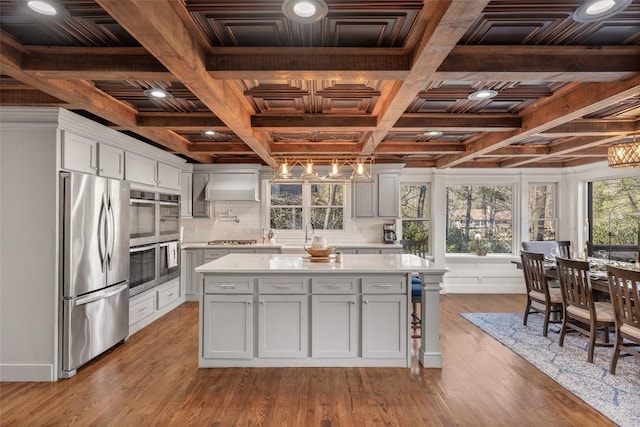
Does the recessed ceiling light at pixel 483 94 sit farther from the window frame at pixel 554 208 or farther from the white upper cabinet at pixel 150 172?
the window frame at pixel 554 208

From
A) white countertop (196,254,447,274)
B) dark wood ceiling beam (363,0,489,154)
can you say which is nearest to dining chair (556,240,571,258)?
white countertop (196,254,447,274)

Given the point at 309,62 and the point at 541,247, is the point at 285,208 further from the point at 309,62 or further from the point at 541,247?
the point at 309,62

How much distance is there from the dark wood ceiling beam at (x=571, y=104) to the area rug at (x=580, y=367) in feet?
7.36

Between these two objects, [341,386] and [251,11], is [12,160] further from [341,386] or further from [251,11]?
[341,386]

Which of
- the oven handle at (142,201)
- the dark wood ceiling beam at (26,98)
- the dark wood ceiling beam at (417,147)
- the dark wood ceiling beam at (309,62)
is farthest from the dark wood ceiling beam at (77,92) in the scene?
the dark wood ceiling beam at (417,147)

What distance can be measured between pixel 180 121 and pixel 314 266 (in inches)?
78.7

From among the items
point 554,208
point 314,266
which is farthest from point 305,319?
point 554,208

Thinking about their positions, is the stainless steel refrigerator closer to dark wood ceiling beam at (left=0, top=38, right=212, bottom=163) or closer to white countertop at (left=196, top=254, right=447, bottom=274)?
dark wood ceiling beam at (left=0, top=38, right=212, bottom=163)

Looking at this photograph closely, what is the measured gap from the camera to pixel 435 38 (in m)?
1.79

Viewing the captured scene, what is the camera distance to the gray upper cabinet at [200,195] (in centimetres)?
631

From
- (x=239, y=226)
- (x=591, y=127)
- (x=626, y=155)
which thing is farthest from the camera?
(x=239, y=226)

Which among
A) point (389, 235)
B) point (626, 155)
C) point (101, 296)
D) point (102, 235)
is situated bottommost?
point (101, 296)

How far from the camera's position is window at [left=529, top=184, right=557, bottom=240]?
690 centimetres

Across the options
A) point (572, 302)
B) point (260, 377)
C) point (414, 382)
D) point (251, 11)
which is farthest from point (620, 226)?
point (251, 11)
